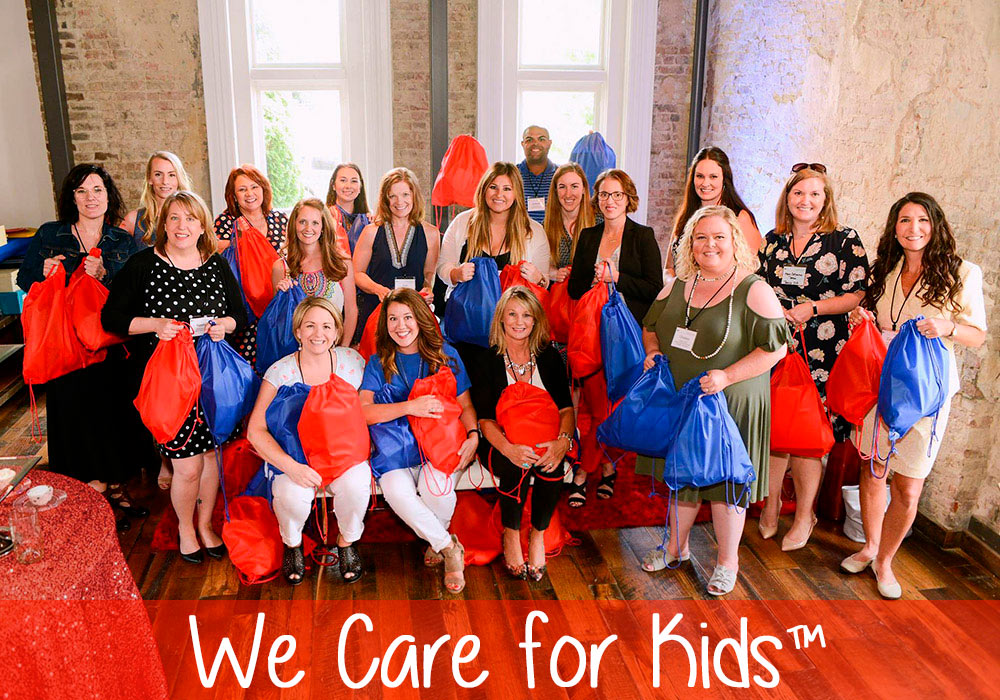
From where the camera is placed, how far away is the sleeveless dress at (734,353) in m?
2.99

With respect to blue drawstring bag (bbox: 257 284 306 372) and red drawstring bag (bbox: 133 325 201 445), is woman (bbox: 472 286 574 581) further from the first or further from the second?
red drawstring bag (bbox: 133 325 201 445)

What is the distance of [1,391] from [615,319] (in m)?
4.28

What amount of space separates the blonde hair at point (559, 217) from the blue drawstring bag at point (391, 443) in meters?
1.18

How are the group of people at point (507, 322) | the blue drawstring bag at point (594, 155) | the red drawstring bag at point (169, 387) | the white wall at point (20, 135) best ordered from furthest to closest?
the white wall at point (20, 135) < the blue drawstring bag at point (594, 155) < the red drawstring bag at point (169, 387) < the group of people at point (507, 322)

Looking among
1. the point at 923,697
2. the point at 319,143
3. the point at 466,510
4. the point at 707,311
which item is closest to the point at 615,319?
the point at 707,311

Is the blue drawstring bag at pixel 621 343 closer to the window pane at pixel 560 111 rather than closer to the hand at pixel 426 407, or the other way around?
the hand at pixel 426 407

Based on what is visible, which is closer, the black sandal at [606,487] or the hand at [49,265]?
the hand at [49,265]

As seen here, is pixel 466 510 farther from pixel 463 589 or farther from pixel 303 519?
pixel 303 519

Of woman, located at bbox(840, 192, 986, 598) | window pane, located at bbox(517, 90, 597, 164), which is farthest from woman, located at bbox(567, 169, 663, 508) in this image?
window pane, located at bbox(517, 90, 597, 164)

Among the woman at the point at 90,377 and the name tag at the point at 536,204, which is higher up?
the name tag at the point at 536,204

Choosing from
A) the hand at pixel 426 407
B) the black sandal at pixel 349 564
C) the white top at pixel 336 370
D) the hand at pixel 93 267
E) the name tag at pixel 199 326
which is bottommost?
the black sandal at pixel 349 564

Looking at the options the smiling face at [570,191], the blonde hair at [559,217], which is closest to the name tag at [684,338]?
the blonde hair at [559,217]

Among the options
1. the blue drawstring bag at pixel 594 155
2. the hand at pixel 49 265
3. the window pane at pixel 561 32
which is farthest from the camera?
the window pane at pixel 561 32

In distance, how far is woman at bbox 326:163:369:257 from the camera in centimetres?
443
